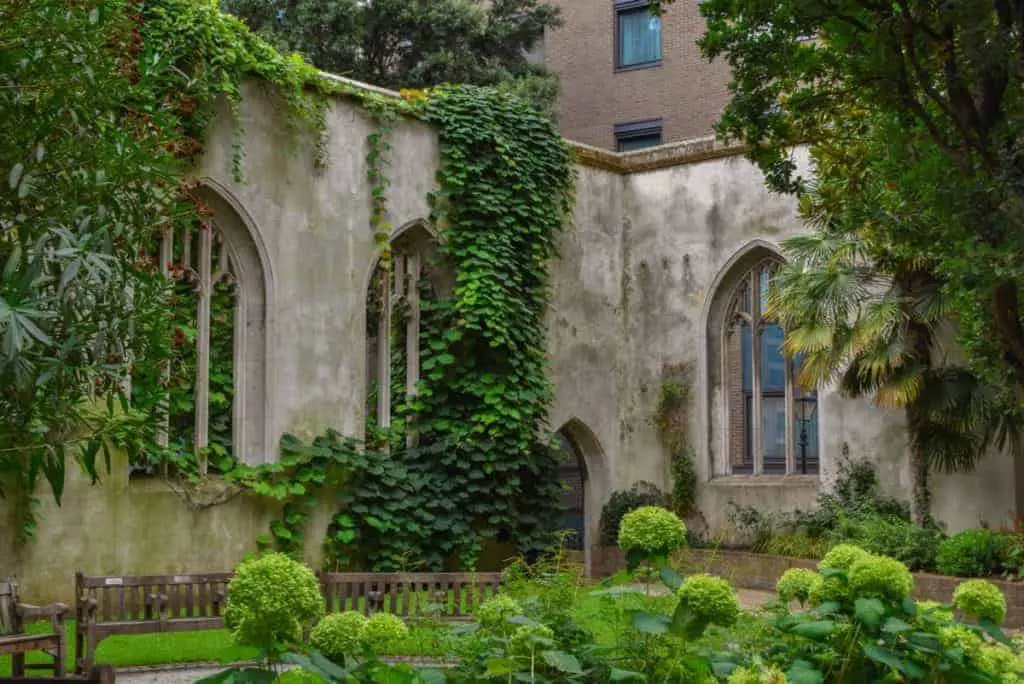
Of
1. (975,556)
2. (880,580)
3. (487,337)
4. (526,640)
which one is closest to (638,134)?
(487,337)

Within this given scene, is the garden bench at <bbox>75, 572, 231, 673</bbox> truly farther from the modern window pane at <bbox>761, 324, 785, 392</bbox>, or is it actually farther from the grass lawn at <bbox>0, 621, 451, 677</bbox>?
the modern window pane at <bbox>761, 324, 785, 392</bbox>

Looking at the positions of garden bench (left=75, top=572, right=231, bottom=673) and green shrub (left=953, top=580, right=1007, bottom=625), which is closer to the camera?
green shrub (left=953, top=580, right=1007, bottom=625)

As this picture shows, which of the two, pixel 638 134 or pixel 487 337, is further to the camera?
pixel 638 134

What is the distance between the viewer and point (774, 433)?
26.3 m

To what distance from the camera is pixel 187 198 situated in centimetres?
1384

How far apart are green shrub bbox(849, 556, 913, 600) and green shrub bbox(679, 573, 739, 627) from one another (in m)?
0.34

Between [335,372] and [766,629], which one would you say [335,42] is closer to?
[335,372]

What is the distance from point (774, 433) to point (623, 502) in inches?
333

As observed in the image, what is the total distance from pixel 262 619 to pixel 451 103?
14.3 meters

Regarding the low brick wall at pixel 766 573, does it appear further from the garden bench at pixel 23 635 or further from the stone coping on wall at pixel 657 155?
the garden bench at pixel 23 635

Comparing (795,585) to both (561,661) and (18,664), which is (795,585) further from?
(18,664)

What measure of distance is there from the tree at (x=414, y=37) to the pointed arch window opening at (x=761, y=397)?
647 centimetres

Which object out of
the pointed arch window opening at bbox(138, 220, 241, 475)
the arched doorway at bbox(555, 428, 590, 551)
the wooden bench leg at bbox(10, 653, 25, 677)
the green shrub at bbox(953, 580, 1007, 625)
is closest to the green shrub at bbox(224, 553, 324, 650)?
the green shrub at bbox(953, 580, 1007, 625)

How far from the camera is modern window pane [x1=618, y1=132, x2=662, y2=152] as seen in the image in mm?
28334
